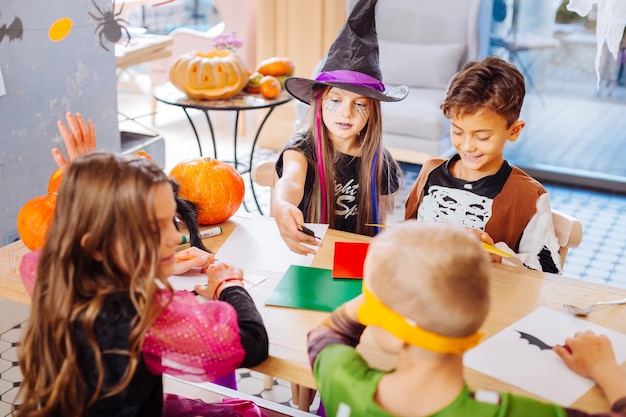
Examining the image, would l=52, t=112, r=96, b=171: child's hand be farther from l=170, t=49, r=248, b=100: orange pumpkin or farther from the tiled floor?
l=170, t=49, r=248, b=100: orange pumpkin

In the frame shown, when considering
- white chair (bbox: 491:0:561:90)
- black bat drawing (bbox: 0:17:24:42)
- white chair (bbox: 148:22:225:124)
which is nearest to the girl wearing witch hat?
black bat drawing (bbox: 0:17:24:42)

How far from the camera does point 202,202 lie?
1.95 metres

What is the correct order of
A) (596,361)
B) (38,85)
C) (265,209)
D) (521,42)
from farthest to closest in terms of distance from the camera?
(521,42)
(265,209)
(38,85)
(596,361)

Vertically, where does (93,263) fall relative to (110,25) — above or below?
below

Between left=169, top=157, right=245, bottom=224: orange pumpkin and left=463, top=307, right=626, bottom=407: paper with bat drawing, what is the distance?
0.81 m

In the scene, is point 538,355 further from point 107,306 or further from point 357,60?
point 357,60

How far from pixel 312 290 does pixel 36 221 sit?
668mm

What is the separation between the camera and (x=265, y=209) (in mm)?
4062

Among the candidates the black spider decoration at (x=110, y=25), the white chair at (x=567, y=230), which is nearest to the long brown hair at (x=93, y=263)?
the white chair at (x=567, y=230)

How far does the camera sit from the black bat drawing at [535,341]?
4.75 ft

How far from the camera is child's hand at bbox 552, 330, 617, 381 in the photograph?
1.35 metres

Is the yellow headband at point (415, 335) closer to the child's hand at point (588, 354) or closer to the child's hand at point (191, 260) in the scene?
the child's hand at point (588, 354)

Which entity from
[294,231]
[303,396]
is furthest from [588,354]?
[303,396]

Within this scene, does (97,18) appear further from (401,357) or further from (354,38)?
(401,357)
